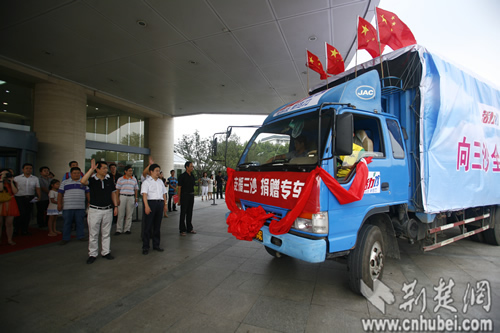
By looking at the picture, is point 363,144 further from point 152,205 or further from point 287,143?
point 152,205

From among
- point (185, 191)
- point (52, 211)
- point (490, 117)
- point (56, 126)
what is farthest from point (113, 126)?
point (490, 117)

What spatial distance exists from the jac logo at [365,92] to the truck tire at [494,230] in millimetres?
4538

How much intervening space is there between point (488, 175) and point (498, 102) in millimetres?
1760

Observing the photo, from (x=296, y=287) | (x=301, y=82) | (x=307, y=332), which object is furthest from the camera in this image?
(x=301, y=82)

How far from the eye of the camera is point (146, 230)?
4781 mm

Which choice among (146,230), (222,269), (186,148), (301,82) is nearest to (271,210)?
(222,269)

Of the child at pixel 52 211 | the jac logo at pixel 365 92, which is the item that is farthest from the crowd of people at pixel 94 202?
the jac logo at pixel 365 92

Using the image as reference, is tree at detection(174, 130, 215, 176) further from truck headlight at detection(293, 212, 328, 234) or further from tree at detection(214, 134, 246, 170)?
truck headlight at detection(293, 212, 328, 234)

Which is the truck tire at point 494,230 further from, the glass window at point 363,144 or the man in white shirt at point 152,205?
the man in white shirt at point 152,205

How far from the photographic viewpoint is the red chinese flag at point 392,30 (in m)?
4.20

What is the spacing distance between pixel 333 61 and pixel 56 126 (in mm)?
10152

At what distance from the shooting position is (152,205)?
4805 millimetres

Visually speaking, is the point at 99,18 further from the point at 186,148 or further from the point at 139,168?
the point at 186,148

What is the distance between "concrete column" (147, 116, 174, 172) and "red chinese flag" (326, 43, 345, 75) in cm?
1185
